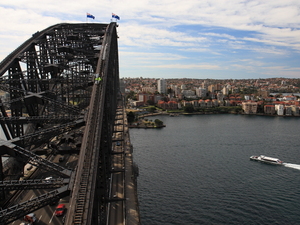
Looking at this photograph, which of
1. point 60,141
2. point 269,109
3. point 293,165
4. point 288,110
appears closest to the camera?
point 60,141

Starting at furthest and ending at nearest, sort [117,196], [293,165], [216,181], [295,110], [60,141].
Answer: [295,110], [293,165], [216,181], [60,141], [117,196]

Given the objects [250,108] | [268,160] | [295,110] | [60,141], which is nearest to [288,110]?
[295,110]

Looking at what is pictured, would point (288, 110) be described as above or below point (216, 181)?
above

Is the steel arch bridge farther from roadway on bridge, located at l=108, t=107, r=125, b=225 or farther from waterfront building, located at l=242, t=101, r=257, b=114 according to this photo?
waterfront building, located at l=242, t=101, r=257, b=114

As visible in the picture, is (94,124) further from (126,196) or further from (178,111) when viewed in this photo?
(178,111)

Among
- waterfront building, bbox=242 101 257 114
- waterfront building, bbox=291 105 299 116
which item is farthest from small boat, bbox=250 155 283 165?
waterfront building, bbox=291 105 299 116

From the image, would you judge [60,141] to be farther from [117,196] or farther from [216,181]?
[216,181]

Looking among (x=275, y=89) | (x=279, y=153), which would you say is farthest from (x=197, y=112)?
(x=275, y=89)

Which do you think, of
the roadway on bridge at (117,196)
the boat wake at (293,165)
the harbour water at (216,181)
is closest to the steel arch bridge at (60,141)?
the roadway on bridge at (117,196)

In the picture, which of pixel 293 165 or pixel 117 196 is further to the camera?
pixel 293 165

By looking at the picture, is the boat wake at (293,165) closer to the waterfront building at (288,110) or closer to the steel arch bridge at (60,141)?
the steel arch bridge at (60,141)
